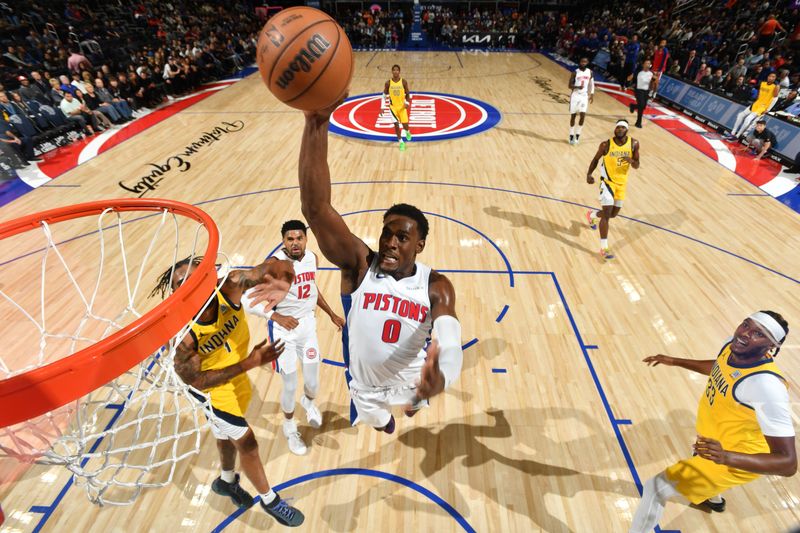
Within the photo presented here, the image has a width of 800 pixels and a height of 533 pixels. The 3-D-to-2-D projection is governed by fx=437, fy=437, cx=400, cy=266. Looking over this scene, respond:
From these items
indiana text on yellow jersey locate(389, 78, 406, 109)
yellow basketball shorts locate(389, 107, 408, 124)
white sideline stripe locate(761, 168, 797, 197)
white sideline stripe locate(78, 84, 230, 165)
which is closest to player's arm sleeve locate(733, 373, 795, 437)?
white sideline stripe locate(761, 168, 797, 197)

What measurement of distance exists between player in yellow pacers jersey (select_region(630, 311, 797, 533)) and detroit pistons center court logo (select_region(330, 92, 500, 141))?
29.1 feet

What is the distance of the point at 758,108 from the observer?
973 cm

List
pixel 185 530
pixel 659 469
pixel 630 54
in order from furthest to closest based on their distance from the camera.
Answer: pixel 630 54, pixel 659 469, pixel 185 530

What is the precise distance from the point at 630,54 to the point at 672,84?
2.58 metres

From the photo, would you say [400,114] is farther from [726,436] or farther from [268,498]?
[726,436]

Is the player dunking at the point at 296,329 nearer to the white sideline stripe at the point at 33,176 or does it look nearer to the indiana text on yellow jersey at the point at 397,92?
the indiana text on yellow jersey at the point at 397,92

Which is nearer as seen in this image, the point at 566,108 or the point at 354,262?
the point at 354,262

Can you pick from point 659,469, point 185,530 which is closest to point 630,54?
point 659,469

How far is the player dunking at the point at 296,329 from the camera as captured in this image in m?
3.53

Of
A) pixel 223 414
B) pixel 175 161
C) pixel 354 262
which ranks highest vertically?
pixel 354 262

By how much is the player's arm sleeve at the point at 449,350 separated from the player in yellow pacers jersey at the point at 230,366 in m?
1.19

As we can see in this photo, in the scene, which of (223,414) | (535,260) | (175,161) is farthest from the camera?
(175,161)

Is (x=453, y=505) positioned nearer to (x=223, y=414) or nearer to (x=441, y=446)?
(x=441, y=446)

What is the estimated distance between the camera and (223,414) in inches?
110
